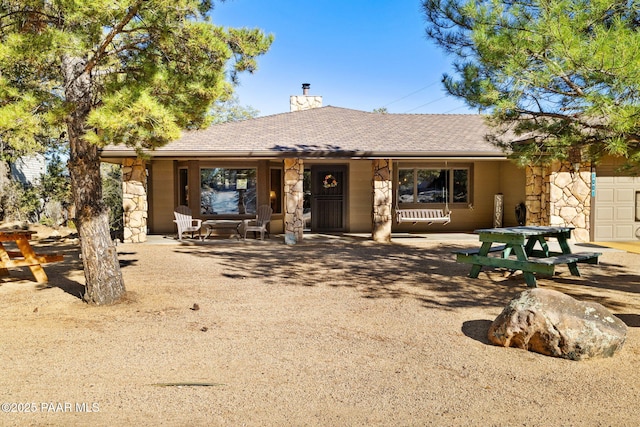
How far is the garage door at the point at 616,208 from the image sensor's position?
13.0 metres

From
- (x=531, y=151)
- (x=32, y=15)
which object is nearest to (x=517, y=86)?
(x=531, y=151)

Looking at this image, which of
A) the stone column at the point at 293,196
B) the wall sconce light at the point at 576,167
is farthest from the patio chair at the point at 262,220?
the wall sconce light at the point at 576,167

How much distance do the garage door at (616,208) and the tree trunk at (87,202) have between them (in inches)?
486

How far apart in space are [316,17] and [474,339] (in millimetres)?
20595

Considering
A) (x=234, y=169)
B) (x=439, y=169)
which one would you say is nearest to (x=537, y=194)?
(x=439, y=169)

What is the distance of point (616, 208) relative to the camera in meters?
13.1

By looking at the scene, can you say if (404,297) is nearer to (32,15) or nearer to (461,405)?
(461,405)

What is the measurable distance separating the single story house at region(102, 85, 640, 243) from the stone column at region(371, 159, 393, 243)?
28 millimetres

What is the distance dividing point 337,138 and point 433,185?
4.03 meters

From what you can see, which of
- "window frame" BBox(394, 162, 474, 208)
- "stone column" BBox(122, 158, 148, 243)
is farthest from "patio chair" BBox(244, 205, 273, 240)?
"window frame" BBox(394, 162, 474, 208)

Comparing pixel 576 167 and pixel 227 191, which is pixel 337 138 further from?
pixel 576 167

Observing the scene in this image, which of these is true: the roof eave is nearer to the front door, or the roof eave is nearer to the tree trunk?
the front door

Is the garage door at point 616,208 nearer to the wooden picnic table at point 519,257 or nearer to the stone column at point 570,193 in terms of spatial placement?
the stone column at point 570,193

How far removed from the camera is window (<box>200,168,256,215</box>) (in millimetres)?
14641
